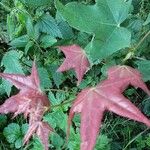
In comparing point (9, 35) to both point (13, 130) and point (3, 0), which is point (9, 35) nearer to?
point (3, 0)

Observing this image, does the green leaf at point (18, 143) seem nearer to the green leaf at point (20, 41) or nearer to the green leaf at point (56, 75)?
the green leaf at point (56, 75)

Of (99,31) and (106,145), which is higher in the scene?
(99,31)

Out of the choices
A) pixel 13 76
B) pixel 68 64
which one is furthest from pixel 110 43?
pixel 13 76

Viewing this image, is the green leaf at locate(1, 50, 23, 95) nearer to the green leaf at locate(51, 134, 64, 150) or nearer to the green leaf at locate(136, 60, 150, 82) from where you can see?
the green leaf at locate(51, 134, 64, 150)

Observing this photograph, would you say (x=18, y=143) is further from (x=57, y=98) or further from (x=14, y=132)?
(x=57, y=98)

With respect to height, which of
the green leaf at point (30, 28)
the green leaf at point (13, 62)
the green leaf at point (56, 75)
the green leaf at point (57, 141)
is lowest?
the green leaf at point (57, 141)

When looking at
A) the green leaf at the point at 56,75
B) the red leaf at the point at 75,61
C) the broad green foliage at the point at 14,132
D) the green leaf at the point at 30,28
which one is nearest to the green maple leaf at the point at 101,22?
the red leaf at the point at 75,61
